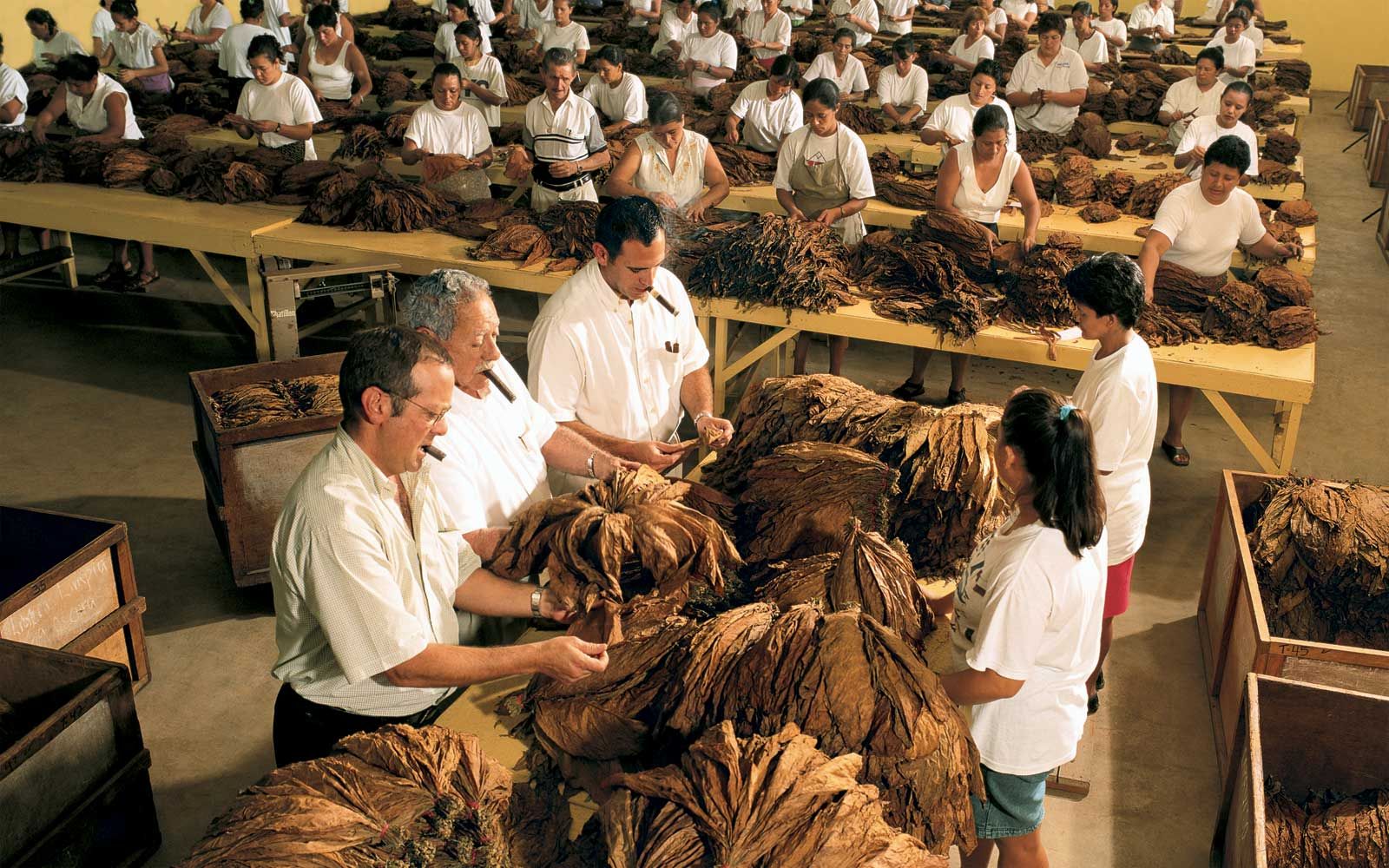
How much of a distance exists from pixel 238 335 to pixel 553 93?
9.88 ft

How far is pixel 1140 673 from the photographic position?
502 cm

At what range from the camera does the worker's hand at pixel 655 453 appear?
13.1 ft

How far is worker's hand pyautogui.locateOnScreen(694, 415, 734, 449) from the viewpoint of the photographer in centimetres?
393

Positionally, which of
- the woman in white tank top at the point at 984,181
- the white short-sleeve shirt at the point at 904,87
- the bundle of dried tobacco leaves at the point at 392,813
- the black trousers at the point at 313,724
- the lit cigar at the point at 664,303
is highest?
the white short-sleeve shirt at the point at 904,87

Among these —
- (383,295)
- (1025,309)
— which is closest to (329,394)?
(383,295)

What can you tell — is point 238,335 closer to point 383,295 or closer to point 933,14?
point 383,295

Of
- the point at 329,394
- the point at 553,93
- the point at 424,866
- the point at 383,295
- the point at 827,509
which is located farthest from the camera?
the point at 553,93

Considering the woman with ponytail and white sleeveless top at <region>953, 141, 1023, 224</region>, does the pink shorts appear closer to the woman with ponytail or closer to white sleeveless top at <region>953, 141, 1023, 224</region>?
the woman with ponytail

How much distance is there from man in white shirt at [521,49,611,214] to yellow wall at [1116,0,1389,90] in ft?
53.1

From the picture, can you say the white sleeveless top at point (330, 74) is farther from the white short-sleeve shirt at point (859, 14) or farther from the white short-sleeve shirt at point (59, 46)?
the white short-sleeve shirt at point (859, 14)

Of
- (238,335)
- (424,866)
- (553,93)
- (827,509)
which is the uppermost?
(553,93)

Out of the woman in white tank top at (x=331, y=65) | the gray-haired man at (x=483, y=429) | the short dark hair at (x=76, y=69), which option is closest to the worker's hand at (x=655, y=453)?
the gray-haired man at (x=483, y=429)

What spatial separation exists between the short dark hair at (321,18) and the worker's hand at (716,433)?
291 inches

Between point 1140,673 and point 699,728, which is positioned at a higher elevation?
point 699,728
